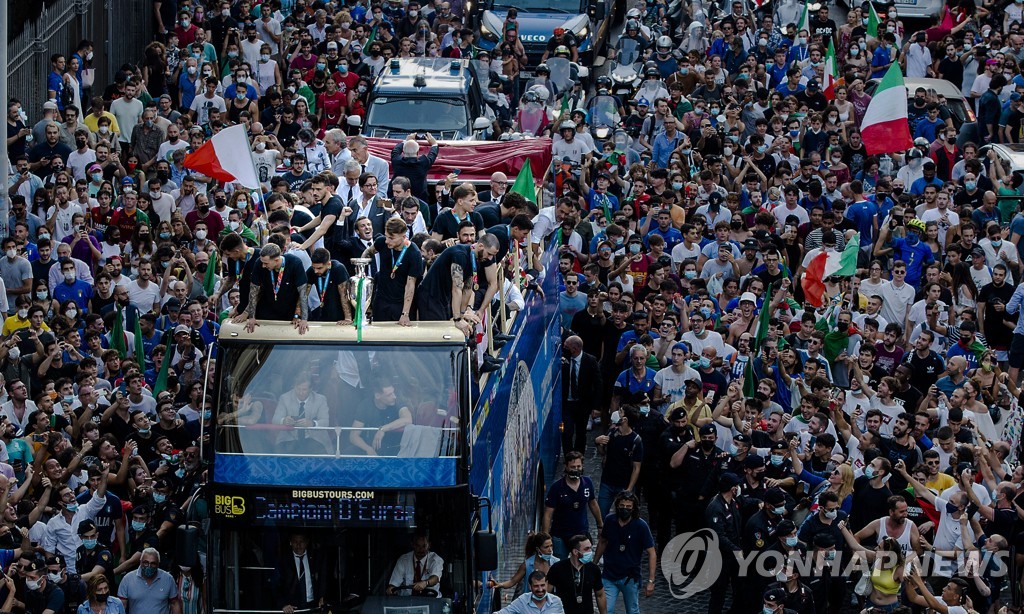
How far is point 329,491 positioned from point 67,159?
1252 cm

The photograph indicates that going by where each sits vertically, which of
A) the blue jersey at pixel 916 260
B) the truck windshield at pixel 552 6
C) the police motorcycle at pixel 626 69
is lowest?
the blue jersey at pixel 916 260

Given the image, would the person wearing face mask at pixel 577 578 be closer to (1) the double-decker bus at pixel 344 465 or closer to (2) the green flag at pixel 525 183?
(1) the double-decker bus at pixel 344 465

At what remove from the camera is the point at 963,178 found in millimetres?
24797

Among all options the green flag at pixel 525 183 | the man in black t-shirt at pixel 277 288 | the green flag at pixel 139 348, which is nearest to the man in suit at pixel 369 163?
the green flag at pixel 525 183

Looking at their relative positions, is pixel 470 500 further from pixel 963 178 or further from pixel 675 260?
pixel 963 178

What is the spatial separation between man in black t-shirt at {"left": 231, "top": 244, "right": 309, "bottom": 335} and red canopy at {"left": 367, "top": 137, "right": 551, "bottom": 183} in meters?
9.71

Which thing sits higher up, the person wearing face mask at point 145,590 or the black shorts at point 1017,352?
the black shorts at point 1017,352

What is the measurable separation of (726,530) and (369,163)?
5.82m

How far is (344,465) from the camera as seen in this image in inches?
506

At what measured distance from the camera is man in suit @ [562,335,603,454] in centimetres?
2000

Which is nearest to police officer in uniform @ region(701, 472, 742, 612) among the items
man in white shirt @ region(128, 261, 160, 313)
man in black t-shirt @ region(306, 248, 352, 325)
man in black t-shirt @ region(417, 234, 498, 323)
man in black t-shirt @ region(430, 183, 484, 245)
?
man in black t-shirt @ region(430, 183, 484, 245)

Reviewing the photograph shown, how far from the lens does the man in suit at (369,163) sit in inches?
755

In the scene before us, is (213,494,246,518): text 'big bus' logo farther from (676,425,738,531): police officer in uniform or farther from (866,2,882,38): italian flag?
(866,2,882,38): italian flag

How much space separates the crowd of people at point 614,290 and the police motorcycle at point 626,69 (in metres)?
0.57
